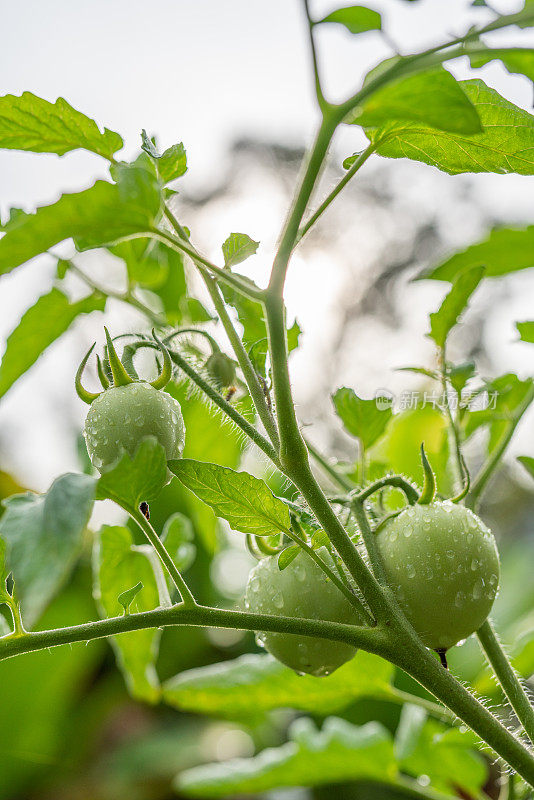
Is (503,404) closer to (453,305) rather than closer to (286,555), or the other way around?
(453,305)

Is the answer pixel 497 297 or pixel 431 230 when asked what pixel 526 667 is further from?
pixel 431 230

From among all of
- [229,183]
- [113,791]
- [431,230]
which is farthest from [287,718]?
[431,230]

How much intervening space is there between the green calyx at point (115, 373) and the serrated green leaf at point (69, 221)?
0.42 feet

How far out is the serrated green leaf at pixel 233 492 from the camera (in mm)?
462

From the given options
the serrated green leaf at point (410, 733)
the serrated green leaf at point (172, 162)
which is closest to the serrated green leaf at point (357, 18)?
the serrated green leaf at point (172, 162)

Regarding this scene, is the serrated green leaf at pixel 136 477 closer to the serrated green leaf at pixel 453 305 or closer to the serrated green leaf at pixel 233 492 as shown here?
the serrated green leaf at pixel 233 492

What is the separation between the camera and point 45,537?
1.07 ft

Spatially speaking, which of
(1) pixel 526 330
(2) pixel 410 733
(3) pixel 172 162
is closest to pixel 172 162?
(3) pixel 172 162

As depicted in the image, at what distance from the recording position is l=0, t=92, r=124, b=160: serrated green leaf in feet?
1.62

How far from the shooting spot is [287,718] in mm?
1694

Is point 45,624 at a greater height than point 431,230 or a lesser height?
lesser

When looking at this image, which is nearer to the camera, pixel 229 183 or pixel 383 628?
pixel 383 628

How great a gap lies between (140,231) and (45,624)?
147cm

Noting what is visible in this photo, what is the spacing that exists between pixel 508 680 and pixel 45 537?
356 mm
